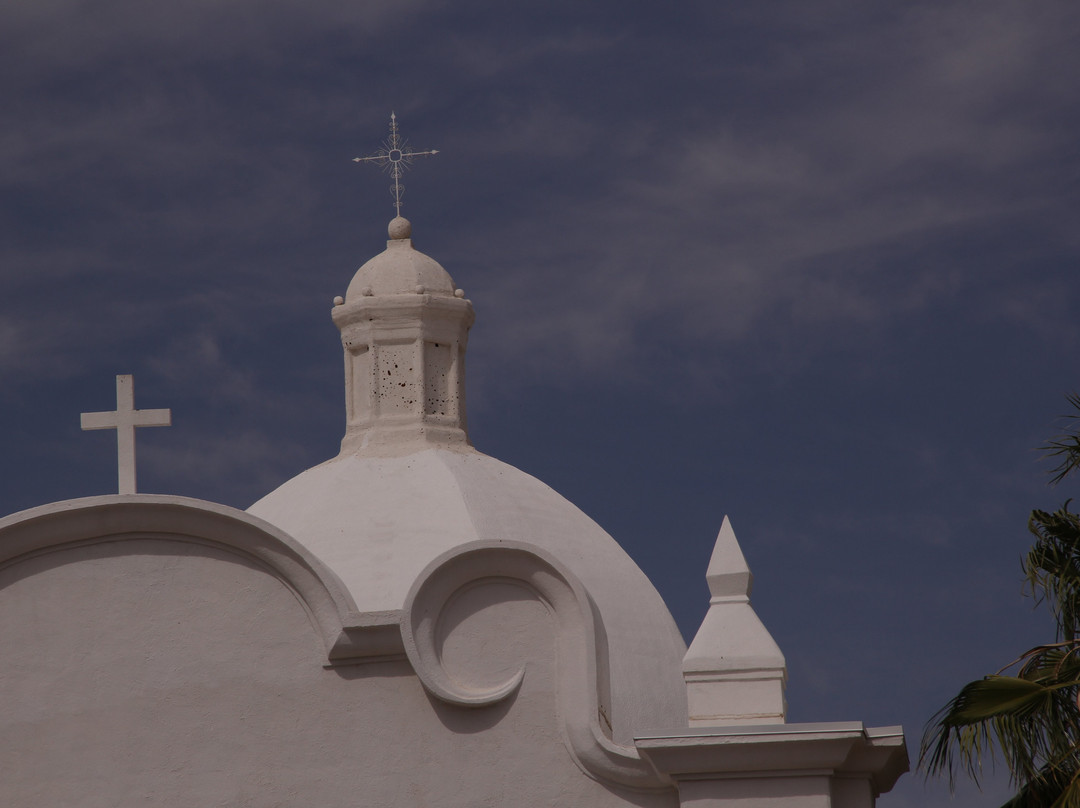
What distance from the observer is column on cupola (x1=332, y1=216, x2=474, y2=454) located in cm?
2270

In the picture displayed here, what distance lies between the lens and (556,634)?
13.5 m

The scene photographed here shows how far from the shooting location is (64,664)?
13828mm

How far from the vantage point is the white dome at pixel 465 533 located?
20.4 meters

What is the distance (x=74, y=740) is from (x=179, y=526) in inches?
58.9

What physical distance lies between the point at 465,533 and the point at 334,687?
23.4 feet

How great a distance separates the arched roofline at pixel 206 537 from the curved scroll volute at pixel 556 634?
0.24 m

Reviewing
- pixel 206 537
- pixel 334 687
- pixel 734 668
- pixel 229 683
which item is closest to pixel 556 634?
pixel 734 668

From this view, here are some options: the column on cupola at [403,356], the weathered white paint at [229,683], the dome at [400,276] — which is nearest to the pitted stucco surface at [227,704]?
the weathered white paint at [229,683]

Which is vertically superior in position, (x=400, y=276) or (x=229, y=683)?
(x=400, y=276)

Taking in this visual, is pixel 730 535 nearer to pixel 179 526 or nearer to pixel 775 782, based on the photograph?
pixel 775 782

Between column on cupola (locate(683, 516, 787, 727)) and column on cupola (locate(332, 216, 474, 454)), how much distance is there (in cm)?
839

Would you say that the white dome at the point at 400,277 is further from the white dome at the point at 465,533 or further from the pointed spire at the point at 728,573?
the pointed spire at the point at 728,573

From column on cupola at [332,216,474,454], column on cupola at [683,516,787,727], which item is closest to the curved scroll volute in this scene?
column on cupola at [683,516,787,727]

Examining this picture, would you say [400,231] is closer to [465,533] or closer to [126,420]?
[465,533]
